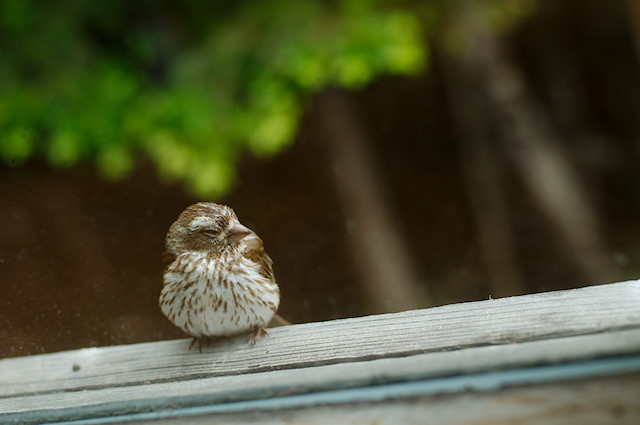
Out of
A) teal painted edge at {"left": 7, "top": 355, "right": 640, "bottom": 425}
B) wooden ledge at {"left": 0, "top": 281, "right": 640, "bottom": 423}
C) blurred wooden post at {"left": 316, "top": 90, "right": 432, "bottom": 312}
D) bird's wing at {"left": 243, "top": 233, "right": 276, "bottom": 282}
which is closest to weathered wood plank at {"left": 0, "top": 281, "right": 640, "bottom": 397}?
wooden ledge at {"left": 0, "top": 281, "right": 640, "bottom": 423}

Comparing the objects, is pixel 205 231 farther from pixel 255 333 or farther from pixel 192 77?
pixel 192 77

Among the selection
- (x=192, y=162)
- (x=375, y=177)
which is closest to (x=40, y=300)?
(x=192, y=162)

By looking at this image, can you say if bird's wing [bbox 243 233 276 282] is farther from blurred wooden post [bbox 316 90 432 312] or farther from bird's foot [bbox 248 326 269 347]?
blurred wooden post [bbox 316 90 432 312]

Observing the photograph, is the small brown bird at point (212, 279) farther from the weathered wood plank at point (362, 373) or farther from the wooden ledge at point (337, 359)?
the weathered wood plank at point (362, 373)

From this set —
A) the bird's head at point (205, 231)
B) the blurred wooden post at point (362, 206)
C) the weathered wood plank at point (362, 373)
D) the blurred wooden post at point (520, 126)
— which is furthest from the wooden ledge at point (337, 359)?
the blurred wooden post at point (520, 126)

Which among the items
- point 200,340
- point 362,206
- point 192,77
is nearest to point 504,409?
point 200,340

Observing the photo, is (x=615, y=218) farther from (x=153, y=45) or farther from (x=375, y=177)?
(x=153, y=45)
